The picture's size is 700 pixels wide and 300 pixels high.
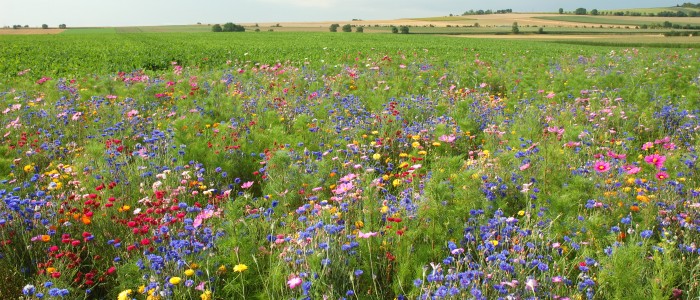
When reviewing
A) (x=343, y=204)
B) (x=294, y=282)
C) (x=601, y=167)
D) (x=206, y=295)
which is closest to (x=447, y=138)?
(x=601, y=167)

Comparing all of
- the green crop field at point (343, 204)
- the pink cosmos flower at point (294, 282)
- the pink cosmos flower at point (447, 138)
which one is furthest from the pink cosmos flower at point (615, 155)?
the pink cosmos flower at point (294, 282)

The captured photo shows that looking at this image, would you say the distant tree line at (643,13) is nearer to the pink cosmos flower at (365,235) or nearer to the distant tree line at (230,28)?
the distant tree line at (230,28)

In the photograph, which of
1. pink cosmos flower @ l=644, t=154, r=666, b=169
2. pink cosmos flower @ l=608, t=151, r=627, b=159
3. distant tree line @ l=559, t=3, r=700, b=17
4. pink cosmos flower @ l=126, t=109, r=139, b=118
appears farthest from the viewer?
distant tree line @ l=559, t=3, r=700, b=17

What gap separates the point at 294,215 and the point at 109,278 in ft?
5.19

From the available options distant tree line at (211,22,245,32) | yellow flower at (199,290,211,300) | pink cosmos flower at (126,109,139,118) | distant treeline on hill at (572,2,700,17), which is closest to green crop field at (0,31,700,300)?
yellow flower at (199,290,211,300)

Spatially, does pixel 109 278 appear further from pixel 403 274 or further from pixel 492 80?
pixel 492 80

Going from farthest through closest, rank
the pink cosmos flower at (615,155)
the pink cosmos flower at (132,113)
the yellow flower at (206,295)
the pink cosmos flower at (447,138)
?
the pink cosmos flower at (132,113) < the pink cosmos flower at (447,138) < the pink cosmos flower at (615,155) < the yellow flower at (206,295)

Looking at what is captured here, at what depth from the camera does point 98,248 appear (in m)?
3.93

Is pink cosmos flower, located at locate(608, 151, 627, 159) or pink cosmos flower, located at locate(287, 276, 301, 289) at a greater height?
pink cosmos flower, located at locate(608, 151, 627, 159)

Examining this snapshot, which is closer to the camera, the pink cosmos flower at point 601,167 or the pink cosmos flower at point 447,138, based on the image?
the pink cosmos flower at point 601,167

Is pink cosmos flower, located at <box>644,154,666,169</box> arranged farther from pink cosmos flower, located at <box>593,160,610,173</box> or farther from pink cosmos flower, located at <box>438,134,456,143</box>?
pink cosmos flower, located at <box>438,134,456,143</box>

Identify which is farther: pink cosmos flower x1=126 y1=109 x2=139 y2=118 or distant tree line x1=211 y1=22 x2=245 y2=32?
distant tree line x1=211 y1=22 x2=245 y2=32

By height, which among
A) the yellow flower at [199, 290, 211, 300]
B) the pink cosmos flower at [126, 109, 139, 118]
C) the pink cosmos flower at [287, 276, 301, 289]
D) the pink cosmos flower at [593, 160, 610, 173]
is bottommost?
the yellow flower at [199, 290, 211, 300]

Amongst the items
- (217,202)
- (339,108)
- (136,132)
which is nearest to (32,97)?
(136,132)
